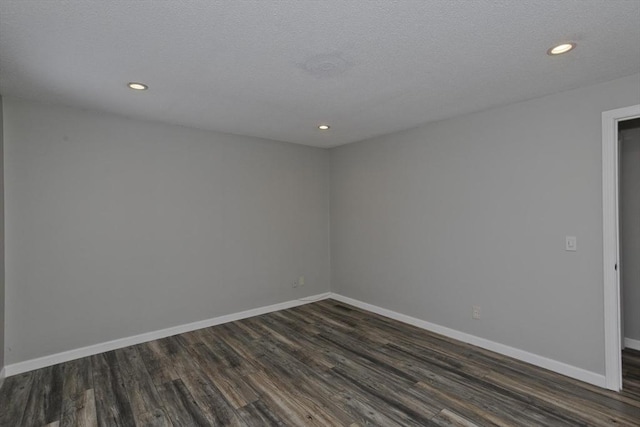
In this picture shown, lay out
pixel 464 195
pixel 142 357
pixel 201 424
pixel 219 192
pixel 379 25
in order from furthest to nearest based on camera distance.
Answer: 1. pixel 219 192
2. pixel 464 195
3. pixel 142 357
4. pixel 201 424
5. pixel 379 25

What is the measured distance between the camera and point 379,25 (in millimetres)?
1725

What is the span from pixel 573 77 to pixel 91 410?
4446 mm

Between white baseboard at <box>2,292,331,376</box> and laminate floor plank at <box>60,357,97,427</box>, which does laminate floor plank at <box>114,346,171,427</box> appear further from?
laminate floor plank at <box>60,357,97,427</box>

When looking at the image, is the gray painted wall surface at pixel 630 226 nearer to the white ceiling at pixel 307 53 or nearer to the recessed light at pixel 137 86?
the white ceiling at pixel 307 53

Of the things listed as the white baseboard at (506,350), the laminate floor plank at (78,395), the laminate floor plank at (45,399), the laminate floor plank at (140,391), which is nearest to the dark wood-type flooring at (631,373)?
the white baseboard at (506,350)

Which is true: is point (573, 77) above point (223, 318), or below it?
above

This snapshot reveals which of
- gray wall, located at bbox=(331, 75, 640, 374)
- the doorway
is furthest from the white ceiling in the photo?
the doorway

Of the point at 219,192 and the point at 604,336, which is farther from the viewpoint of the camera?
the point at 219,192

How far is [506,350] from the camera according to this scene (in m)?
3.06

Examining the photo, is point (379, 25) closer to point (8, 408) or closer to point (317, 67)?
point (317, 67)

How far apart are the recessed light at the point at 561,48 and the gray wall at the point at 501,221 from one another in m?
0.86

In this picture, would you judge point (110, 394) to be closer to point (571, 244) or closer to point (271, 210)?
point (271, 210)

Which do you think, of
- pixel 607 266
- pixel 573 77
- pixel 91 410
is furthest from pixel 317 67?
pixel 91 410

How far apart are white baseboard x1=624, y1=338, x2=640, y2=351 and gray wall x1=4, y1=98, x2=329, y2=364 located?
3863 millimetres
